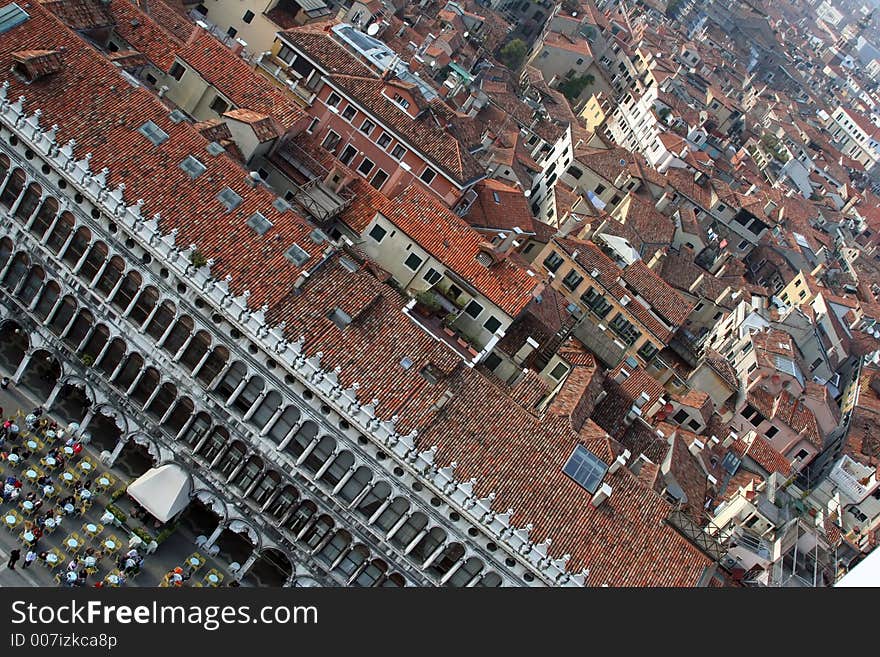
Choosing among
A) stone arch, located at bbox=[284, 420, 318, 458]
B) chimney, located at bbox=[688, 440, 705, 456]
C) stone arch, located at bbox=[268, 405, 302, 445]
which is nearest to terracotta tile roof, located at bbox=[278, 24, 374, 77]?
stone arch, located at bbox=[268, 405, 302, 445]

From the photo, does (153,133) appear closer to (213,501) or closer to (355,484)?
(213,501)

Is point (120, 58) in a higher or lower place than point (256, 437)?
higher

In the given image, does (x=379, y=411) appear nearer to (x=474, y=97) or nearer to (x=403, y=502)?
(x=403, y=502)

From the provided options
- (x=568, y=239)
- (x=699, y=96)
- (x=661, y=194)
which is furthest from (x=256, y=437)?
(x=699, y=96)

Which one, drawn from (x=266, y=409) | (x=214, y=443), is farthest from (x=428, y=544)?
(x=214, y=443)

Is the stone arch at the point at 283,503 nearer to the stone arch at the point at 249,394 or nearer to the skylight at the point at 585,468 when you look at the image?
the stone arch at the point at 249,394
